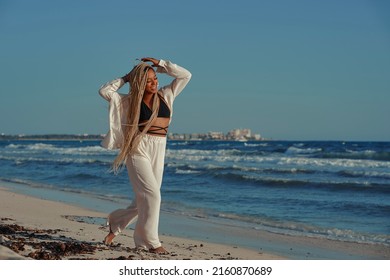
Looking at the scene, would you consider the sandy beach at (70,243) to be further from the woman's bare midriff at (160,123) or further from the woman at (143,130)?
the woman's bare midriff at (160,123)

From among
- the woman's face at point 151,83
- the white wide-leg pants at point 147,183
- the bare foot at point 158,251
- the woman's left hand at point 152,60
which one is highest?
the woman's left hand at point 152,60

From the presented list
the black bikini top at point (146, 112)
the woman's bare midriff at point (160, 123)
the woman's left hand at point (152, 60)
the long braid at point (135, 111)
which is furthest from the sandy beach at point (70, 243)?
the woman's left hand at point (152, 60)

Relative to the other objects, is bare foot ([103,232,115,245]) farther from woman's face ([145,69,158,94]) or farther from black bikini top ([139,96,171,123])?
woman's face ([145,69,158,94])

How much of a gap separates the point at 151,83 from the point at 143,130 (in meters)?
0.45

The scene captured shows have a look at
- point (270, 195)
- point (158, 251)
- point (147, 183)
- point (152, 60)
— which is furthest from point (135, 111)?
point (270, 195)

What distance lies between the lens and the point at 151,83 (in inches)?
219

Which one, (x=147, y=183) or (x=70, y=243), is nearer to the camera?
(x=147, y=183)

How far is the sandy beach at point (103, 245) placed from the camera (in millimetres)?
5363

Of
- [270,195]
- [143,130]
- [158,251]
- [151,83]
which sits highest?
[151,83]

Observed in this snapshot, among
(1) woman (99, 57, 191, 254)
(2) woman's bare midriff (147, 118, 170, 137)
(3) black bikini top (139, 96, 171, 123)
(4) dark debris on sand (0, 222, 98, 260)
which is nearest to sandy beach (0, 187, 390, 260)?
(4) dark debris on sand (0, 222, 98, 260)

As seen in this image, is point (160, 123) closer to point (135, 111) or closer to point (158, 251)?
point (135, 111)

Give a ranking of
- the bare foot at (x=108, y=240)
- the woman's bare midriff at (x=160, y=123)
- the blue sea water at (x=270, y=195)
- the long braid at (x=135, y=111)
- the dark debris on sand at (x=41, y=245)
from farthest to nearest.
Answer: the blue sea water at (x=270, y=195) → the bare foot at (x=108, y=240) → the woman's bare midriff at (x=160, y=123) → the long braid at (x=135, y=111) → the dark debris on sand at (x=41, y=245)
